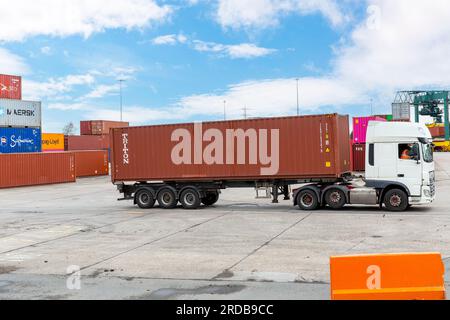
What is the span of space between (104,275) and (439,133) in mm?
98270

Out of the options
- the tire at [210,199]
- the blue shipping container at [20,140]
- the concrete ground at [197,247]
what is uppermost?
the blue shipping container at [20,140]

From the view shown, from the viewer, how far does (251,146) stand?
1983cm

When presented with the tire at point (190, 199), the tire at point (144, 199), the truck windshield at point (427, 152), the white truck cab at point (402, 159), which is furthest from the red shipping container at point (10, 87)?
the truck windshield at point (427, 152)

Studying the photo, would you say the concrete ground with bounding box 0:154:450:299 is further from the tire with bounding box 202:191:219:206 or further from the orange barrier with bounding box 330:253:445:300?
the orange barrier with bounding box 330:253:445:300

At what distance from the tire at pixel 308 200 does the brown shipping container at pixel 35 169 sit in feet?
86.2

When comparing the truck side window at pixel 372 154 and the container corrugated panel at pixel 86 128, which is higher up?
the container corrugated panel at pixel 86 128

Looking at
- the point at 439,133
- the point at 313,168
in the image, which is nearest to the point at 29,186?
the point at 313,168

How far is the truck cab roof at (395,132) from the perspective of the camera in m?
17.8

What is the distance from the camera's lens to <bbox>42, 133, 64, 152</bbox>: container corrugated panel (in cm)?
6156

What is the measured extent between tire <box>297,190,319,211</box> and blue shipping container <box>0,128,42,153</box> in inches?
1186

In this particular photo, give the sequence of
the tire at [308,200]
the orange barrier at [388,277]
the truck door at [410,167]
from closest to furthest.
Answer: the orange barrier at [388,277], the truck door at [410,167], the tire at [308,200]

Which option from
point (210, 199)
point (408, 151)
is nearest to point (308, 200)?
point (408, 151)

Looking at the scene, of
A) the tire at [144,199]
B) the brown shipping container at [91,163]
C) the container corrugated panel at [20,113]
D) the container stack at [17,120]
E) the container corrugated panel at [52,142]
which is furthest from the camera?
the container corrugated panel at [52,142]

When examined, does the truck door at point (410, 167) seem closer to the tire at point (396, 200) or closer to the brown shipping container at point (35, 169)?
the tire at point (396, 200)
